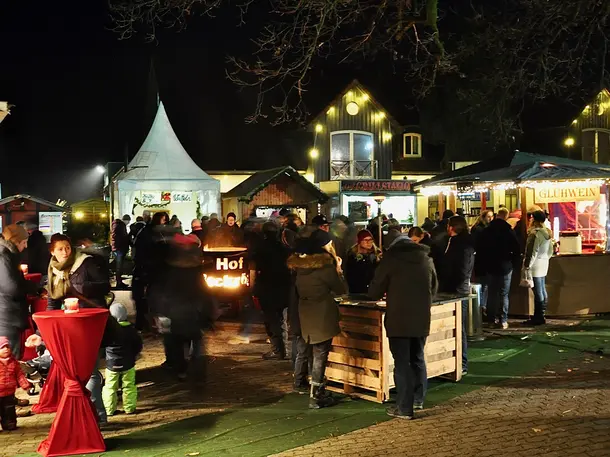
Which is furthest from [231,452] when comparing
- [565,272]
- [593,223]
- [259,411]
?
[593,223]

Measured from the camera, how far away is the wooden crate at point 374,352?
6.63 metres

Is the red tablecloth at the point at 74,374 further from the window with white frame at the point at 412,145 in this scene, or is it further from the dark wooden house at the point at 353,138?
the window with white frame at the point at 412,145

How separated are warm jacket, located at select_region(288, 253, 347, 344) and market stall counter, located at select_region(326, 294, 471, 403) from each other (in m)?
0.42

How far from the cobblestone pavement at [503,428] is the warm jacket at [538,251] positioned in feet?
11.9

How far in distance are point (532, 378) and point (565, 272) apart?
462 cm

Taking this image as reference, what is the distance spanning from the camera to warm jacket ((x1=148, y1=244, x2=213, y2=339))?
7602 mm

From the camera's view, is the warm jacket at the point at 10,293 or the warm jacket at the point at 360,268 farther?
the warm jacket at the point at 360,268

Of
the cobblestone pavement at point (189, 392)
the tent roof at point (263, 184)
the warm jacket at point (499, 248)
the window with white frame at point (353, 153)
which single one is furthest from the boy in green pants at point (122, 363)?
the window with white frame at point (353, 153)

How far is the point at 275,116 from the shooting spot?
30859 mm

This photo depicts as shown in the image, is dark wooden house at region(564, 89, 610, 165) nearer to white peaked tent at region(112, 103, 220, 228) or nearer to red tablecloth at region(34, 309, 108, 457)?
white peaked tent at region(112, 103, 220, 228)

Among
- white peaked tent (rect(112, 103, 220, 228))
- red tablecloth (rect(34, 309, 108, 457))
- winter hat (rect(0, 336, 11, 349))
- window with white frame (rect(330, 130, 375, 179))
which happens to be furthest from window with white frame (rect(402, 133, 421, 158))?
red tablecloth (rect(34, 309, 108, 457))

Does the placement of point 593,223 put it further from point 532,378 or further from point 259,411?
point 259,411

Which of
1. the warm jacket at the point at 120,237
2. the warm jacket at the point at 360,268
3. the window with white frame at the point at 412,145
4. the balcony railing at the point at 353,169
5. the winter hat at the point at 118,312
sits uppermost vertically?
the window with white frame at the point at 412,145

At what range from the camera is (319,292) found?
6.39 meters
